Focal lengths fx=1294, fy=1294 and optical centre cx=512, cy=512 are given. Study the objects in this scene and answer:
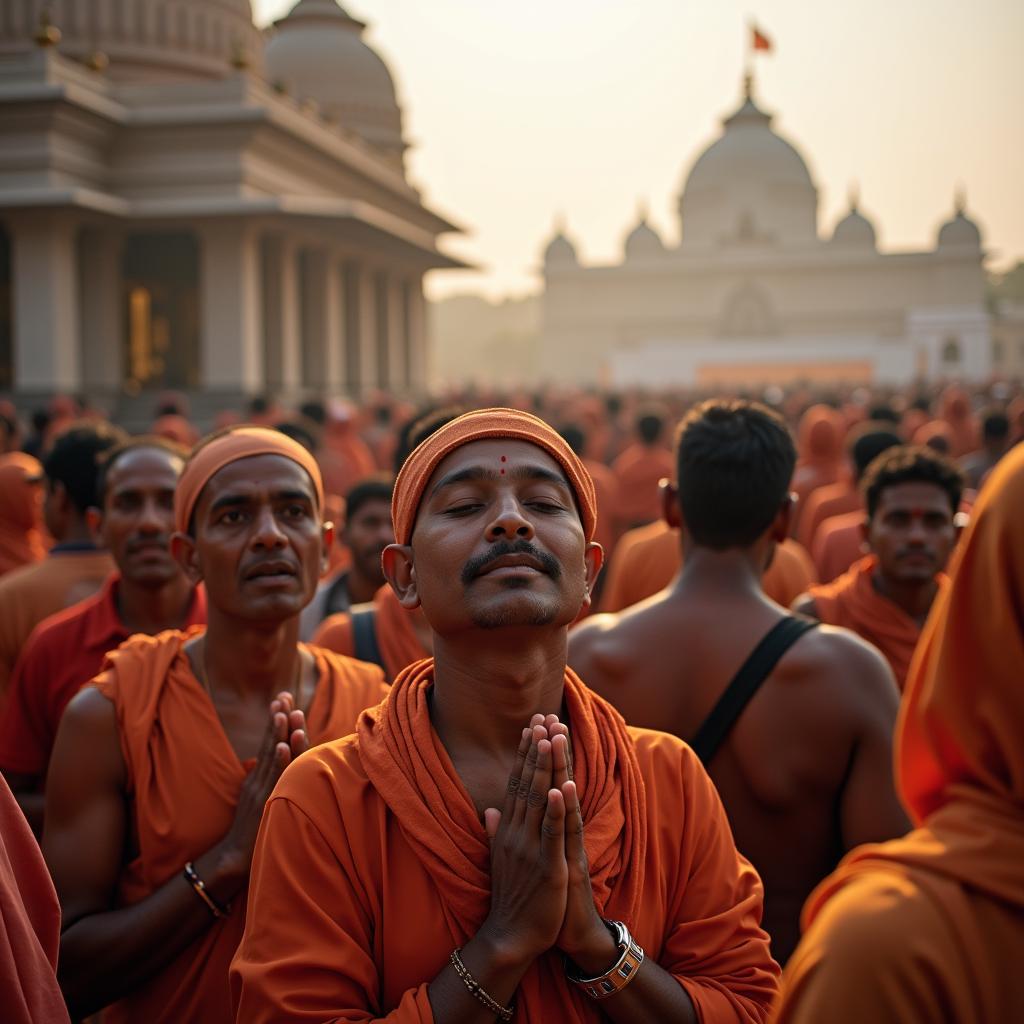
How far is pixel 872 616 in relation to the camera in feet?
12.7

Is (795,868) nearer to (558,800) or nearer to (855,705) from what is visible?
(855,705)

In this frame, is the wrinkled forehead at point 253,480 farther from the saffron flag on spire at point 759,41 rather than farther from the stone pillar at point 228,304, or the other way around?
the saffron flag on spire at point 759,41

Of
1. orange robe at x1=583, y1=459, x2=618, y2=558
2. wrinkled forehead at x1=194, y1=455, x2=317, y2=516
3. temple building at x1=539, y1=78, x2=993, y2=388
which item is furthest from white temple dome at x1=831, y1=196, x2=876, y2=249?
wrinkled forehead at x1=194, y1=455, x2=317, y2=516

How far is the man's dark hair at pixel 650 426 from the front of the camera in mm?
8523

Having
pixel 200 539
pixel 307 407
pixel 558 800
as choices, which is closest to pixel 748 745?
pixel 558 800

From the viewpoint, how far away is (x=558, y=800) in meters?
1.83

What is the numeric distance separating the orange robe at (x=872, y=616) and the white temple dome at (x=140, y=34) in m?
23.9

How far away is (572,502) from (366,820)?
634 mm

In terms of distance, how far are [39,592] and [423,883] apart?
8.75 ft

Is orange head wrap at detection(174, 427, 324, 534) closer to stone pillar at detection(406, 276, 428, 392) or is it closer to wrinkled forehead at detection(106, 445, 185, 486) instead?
wrinkled forehead at detection(106, 445, 185, 486)

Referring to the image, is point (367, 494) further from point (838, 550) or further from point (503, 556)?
point (503, 556)

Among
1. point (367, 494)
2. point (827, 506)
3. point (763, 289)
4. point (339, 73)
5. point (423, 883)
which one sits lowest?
point (423, 883)

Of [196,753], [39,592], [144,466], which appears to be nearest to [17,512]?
[39,592]

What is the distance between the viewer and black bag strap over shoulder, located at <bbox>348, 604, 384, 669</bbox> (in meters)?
3.81
